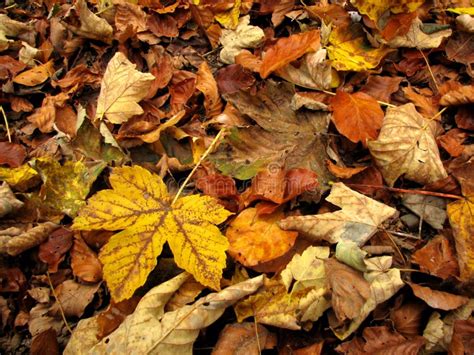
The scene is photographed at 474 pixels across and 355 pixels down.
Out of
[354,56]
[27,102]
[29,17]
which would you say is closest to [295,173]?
[354,56]

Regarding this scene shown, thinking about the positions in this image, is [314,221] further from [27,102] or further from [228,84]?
[27,102]

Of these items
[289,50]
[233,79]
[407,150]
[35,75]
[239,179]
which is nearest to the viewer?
[407,150]

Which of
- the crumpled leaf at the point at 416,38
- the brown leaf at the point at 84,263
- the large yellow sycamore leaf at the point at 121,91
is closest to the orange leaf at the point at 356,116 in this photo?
the crumpled leaf at the point at 416,38

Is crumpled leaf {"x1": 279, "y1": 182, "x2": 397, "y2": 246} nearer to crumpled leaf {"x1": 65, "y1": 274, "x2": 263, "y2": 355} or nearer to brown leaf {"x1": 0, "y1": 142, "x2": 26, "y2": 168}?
crumpled leaf {"x1": 65, "y1": 274, "x2": 263, "y2": 355}

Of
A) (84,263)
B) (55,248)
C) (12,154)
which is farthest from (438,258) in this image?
(12,154)

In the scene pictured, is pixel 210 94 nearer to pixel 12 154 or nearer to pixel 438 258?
pixel 12 154
